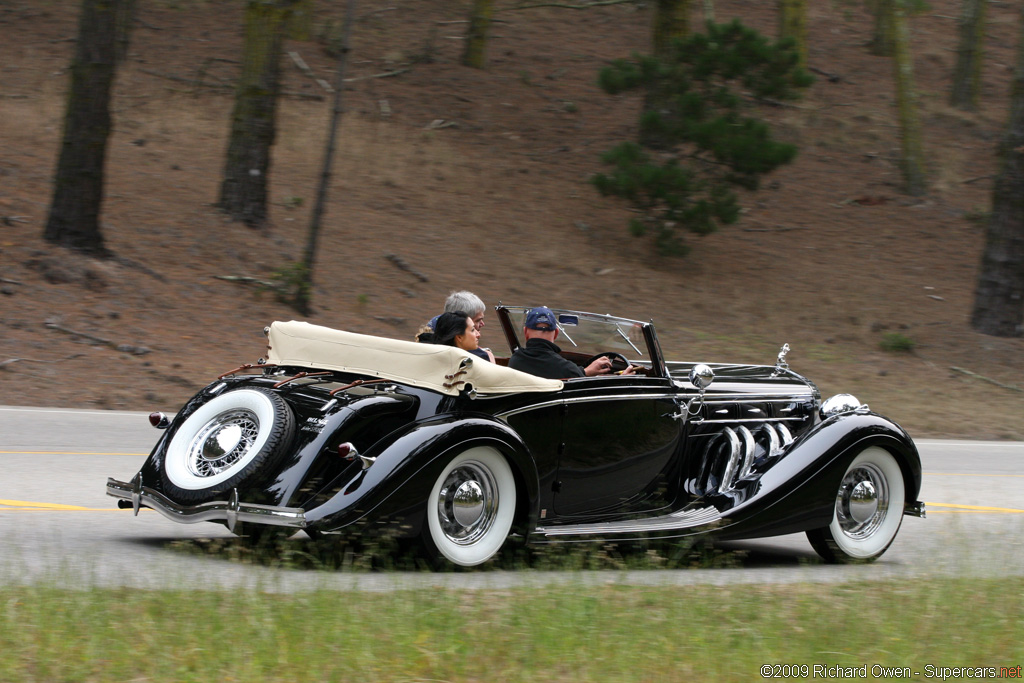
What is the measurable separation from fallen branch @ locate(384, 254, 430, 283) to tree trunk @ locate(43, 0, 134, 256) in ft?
16.4

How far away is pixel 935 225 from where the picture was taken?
25.2 m

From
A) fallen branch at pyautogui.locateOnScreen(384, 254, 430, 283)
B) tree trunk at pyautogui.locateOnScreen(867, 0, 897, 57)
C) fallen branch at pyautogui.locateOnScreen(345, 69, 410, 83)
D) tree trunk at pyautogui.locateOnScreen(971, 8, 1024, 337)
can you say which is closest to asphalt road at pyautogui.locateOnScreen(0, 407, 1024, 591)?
fallen branch at pyautogui.locateOnScreen(384, 254, 430, 283)

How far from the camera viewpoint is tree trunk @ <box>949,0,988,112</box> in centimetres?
3031

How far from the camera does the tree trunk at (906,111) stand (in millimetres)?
24750

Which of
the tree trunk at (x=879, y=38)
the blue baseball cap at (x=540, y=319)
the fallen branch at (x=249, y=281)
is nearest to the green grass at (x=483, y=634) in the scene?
the blue baseball cap at (x=540, y=319)

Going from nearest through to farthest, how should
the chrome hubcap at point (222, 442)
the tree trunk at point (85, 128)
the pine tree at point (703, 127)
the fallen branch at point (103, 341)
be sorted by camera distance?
1. the chrome hubcap at point (222, 442)
2. the fallen branch at point (103, 341)
3. the tree trunk at point (85, 128)
4. the pine tree at point (703, 127)

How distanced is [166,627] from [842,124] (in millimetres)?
26849

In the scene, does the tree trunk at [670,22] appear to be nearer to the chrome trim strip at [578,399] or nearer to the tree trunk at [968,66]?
the tree trunk at [968,66]

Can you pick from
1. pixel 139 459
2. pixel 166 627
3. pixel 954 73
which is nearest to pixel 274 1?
pixel 139 459

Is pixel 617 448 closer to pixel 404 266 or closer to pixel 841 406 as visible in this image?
pixel 841 406

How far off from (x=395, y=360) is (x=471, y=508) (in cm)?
89

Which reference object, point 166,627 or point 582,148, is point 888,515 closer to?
point 166,627

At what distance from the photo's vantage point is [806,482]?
279 inches

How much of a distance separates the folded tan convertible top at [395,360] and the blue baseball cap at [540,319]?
68 cm
